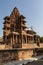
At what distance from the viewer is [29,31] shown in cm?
4447

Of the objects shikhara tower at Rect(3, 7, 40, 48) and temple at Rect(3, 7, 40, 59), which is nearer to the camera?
temple at Rect(3, 7, 40, 59)

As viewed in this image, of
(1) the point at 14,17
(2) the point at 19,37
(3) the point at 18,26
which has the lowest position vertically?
(2) the point at 19,37

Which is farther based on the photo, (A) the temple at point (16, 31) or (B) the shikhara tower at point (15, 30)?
(B) the shikhara tower at point (15, 30)

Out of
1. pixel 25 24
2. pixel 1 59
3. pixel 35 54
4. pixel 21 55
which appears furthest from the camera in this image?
pixel 25 24

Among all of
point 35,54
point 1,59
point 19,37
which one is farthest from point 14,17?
point 1,59

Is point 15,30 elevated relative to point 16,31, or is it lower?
elevated

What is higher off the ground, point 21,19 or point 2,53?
point 21,19

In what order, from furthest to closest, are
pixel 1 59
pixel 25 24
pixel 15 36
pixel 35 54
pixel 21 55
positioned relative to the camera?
pixel 25 24
pixel 15 36
pixel 35 54
pixel 21 55
pixel 1 59

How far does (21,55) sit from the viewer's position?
2691 cm

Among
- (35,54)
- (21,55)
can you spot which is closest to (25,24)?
(35,54)

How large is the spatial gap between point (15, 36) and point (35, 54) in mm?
8932

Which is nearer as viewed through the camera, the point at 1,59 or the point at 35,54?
the point at 1,59

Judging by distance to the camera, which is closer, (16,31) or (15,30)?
(16,31)

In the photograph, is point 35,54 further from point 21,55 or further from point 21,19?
point 21,19
